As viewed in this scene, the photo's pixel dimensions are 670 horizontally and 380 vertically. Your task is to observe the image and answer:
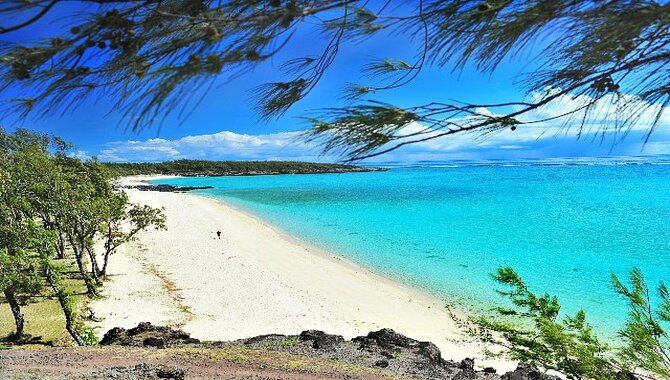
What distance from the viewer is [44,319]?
11.9 metres

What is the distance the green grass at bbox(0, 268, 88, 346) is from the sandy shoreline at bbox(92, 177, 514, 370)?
92 cm

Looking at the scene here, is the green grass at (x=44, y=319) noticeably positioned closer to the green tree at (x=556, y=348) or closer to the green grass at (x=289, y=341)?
the green grass at (x=289, y=341)

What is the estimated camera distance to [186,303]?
1405cm

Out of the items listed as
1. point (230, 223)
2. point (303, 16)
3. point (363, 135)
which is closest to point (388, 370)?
point (363, 135)

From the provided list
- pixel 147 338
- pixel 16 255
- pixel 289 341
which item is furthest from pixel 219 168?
pixel 289 341

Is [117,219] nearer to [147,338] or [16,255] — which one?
[16,255]

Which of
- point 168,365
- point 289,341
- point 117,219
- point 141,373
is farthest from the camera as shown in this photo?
point 117,219

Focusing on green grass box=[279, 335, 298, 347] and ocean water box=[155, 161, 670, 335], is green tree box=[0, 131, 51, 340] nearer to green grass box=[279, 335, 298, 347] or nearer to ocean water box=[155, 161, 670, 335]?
green grass box=[279, 335, 298, 347]

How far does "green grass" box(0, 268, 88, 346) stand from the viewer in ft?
34.9

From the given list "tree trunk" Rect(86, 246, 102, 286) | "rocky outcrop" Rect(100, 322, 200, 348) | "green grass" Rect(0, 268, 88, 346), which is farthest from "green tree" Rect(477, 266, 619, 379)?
"tree trunk" Rect(86, 246, 102, 286)

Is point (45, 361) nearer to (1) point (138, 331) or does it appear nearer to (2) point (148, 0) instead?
(1) point (138, 331)

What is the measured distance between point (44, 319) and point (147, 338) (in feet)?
15.7

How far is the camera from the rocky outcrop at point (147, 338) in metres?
8.99

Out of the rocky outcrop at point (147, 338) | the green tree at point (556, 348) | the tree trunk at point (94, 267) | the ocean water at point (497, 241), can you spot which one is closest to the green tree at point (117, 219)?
the tree trunk at point (94, 267)
